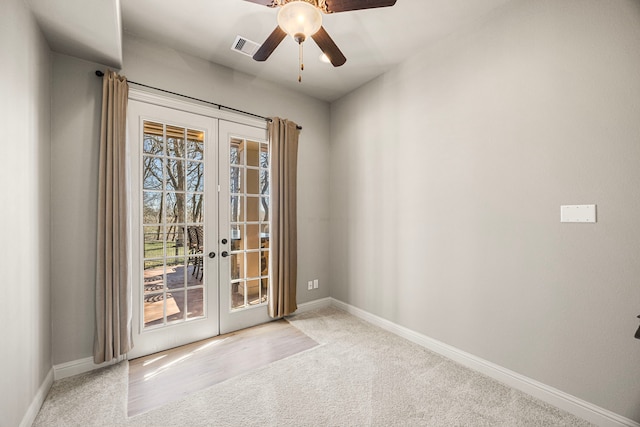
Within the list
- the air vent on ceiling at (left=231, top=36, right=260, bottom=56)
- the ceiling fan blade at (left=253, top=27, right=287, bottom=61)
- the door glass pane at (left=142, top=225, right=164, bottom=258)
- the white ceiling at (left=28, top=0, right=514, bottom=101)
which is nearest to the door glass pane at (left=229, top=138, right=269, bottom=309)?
the door glass pane at (left=142, top=225, right=164, bottom=258)

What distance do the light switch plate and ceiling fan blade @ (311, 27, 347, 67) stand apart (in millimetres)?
1924

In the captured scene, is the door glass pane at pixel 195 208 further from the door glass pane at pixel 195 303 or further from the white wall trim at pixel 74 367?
the white wall trim at pixel 74 367

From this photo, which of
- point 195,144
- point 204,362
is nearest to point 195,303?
point 204,362

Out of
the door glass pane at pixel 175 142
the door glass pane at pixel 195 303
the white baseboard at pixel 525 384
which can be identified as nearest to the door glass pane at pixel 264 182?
the door glass pane at pixel 175 142

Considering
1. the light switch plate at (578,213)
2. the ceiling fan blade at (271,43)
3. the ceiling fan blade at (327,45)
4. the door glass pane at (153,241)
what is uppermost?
the ceiling fan blade at (271,43)

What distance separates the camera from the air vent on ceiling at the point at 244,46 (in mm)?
2547

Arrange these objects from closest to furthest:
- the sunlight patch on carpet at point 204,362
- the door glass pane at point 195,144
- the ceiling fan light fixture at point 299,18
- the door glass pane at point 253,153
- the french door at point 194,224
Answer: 1. the ceiling fan light fixture at point 299,18
2. the sunlight patch on carpet at point 204,362
3. the french door at point 194,224
4. the door glass pane at point 195,144
5. the door glass pane at point 253,153

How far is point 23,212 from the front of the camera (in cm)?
168

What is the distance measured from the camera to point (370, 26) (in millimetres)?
2398

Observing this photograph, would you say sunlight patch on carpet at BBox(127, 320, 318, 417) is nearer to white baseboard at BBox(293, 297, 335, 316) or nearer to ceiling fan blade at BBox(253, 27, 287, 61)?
white baseboard at BBox(293, 297, 335, 316)

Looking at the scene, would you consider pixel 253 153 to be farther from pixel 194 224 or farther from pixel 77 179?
pixel 77 179

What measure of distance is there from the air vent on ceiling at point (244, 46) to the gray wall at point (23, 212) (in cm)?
140

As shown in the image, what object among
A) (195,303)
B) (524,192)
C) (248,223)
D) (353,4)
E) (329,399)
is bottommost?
(329,399)

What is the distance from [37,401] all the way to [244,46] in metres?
3.21
